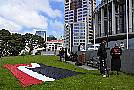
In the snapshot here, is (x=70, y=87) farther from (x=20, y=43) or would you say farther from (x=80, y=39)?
(x=80, y=39)

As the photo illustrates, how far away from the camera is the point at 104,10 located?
82.1m

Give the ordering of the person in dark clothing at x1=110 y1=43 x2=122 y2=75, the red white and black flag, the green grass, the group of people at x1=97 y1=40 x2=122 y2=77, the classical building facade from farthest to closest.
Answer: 1. the classical building facade
2. the person in dark clothing at x1=110 y1=43 x2=122 y2=75
3. the group of people at x1=97 y1=40 x2=122 y2=77
4. the red white and black flag
5. the green grass

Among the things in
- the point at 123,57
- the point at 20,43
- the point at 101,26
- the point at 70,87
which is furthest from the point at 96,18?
the point at 70,87

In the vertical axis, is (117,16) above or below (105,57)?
above

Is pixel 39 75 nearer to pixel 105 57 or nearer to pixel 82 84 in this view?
pixel 105 57

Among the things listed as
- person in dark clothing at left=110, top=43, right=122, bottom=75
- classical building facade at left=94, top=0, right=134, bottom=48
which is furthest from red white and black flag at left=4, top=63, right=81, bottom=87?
classical building facade at left=94, top=0, right=134, bottom=48

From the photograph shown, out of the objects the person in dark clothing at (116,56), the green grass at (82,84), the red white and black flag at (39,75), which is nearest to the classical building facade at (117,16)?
the red white and black flag at (39,75)

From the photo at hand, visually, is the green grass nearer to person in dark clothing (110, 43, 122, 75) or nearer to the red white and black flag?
the red white and black flag

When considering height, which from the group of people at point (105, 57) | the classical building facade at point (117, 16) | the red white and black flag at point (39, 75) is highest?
the classical building facade at point (117, 16)

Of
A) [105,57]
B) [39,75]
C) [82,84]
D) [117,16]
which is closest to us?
[82,84]

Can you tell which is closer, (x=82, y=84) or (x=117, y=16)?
(x=82, y=84)

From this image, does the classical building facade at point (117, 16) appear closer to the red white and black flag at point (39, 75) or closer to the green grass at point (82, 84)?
the red white and black flag at point (39, 75)

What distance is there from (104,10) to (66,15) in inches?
3962

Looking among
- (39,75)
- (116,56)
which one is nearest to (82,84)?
(116,56)
